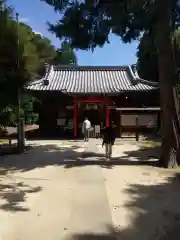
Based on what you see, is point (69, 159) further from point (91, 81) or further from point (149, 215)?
point (91, 81)

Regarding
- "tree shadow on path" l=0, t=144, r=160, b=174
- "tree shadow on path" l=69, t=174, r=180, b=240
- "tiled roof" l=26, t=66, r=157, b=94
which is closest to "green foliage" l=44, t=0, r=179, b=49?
"tree shadow on path" l=0, t=144, r=160, b=174

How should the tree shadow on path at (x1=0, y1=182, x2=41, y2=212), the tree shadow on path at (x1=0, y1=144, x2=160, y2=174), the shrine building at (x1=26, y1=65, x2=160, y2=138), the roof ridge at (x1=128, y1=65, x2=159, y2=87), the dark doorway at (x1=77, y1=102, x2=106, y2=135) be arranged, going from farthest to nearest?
the dark doorway at (x1=77, y1=102, x2=106, y2=135), the roof ridge at (x1=128, y1=65, x2=159, y2=87), the shrine building at (x1=26, y1=65, x2=160, y2=138), the tree shadow on path at (x1=0, y1=144, x2=160, y2=174), the tree shadow on path at (x1=0, y1=182, x2=41, y2=212)

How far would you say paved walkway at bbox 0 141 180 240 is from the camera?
6.20 meters

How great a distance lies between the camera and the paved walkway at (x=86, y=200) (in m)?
6.20

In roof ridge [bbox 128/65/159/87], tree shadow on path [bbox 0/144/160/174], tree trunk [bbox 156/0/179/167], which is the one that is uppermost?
roof ridge [bbox 128/65/159/87]

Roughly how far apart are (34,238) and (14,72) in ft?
36.9

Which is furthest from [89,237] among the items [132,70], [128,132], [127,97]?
[132,70]

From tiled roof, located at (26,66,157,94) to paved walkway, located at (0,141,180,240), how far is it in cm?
1045

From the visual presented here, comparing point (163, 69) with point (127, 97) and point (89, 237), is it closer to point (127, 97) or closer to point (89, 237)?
point (89, 237)

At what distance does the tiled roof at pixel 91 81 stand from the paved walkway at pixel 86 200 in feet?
34.3

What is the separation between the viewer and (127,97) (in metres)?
24.3

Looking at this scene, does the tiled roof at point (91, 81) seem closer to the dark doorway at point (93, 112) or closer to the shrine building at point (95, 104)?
the shrine building at point (95, 104)

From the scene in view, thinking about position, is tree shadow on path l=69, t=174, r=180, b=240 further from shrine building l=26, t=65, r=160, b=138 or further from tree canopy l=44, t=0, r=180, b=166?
shrine building l=26, t=65, r=160, b=138

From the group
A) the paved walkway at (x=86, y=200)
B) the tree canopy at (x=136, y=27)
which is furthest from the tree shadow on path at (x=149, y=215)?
the tree canopy at (x=136, y=27)
